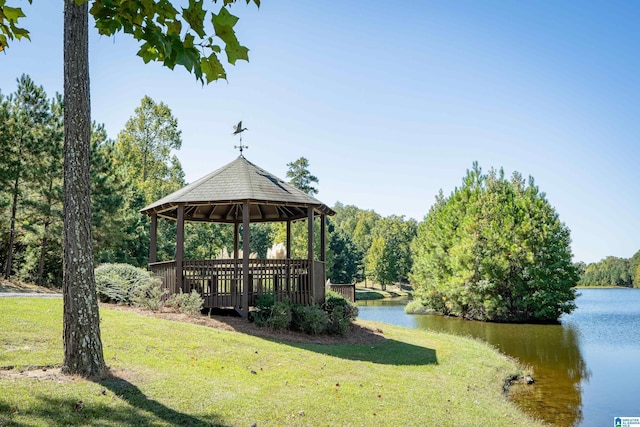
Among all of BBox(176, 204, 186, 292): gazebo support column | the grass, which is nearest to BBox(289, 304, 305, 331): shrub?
the grass

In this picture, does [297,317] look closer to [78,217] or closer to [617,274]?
[78,217]

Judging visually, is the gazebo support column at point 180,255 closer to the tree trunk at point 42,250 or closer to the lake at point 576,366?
the lake at point 576,366

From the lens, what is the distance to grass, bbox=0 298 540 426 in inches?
205

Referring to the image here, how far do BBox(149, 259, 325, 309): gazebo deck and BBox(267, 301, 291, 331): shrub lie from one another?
0.81 meters

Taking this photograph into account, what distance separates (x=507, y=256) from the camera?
26.7m

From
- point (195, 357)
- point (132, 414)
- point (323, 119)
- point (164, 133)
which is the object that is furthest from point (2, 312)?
point (164, 133)

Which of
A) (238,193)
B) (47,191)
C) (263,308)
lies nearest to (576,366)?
(263,308)

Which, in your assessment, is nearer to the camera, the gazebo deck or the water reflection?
the water reflection

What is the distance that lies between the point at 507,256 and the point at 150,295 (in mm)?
20606

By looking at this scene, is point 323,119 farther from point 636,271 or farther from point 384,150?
point 636,271

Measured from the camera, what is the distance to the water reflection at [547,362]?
8.88 metres

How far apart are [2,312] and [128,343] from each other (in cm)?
283

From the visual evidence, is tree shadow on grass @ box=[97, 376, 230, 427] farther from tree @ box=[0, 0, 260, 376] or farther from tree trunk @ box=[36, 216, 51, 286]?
tree trunk @ box=[36, 216, 51, 286]

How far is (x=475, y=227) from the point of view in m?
28.0
